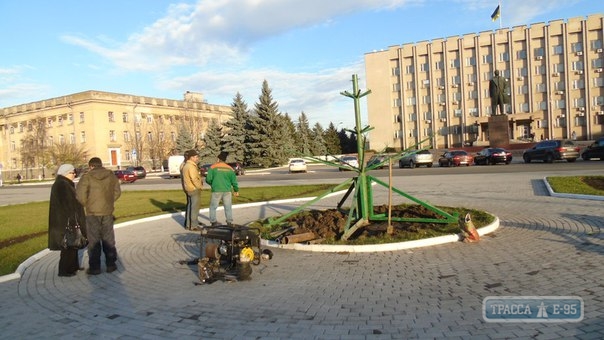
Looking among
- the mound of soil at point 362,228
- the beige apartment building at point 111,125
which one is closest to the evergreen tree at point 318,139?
the beige apartment building at point 111,125

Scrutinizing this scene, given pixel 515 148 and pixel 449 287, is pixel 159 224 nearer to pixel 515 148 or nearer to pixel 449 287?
pixel 449 287

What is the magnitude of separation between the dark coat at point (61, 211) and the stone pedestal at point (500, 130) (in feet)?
140

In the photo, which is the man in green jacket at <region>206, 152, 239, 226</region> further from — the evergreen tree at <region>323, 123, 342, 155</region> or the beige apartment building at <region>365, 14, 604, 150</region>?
the evergreen tree at <region>323, 123, 342, 155</region>

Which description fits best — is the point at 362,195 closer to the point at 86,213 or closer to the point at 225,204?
the point at 225,204

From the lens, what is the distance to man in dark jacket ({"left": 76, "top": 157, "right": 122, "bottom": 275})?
722 centimetres

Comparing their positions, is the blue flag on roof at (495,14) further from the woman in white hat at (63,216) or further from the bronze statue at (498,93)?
the woman in white hat at (63,216)

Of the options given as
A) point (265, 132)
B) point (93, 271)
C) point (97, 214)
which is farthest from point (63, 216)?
point (265, 132)

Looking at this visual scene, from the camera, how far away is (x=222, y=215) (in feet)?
46.3

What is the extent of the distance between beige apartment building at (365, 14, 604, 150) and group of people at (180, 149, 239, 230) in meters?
57.7

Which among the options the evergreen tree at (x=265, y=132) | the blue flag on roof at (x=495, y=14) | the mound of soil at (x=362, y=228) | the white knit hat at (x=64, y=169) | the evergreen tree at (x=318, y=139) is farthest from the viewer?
the evergreen tree at (x=318, y=139)

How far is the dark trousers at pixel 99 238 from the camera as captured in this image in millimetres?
7219

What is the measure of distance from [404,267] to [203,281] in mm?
2873

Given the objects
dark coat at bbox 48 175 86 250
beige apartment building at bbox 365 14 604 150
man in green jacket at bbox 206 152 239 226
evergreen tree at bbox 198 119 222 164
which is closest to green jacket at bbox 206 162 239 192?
man in green jacket at bbox 206 152 239 226

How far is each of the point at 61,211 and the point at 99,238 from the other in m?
0.72
